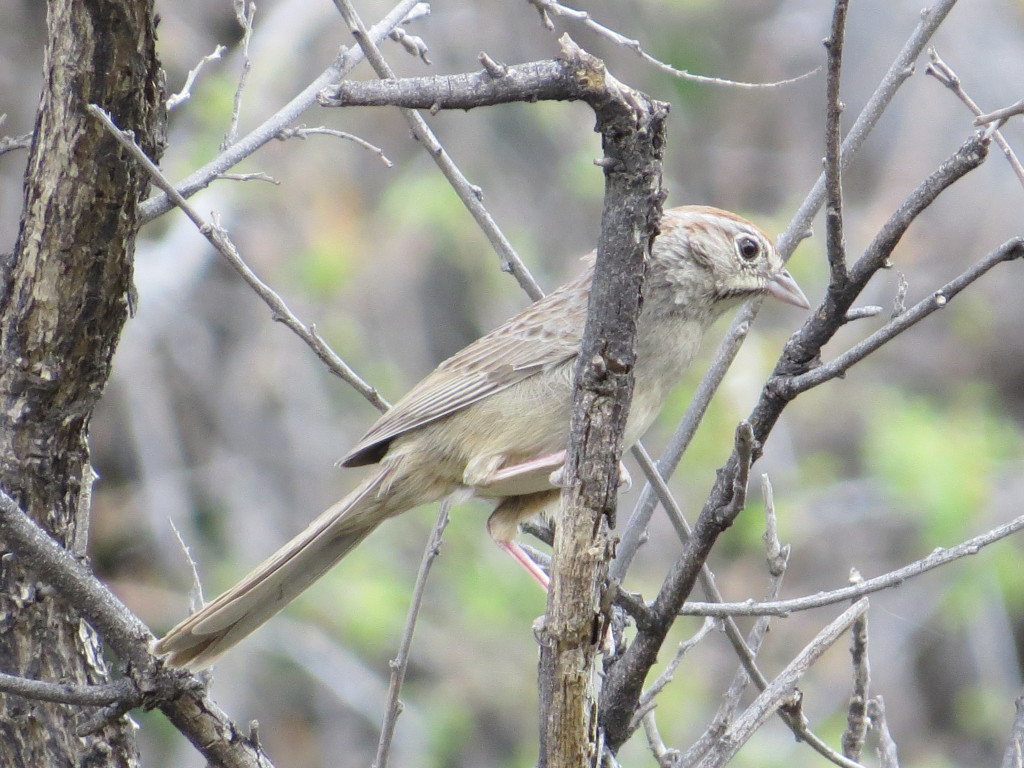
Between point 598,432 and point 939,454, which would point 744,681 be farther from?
point 939,454

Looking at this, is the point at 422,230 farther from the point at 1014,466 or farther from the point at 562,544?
the point at 562,544

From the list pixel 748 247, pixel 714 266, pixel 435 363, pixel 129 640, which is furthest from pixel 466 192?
pixel 435 363

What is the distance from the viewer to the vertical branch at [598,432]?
247 centimetres

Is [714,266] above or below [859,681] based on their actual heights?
above

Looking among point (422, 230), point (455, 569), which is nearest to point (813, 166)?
point (422, 230)

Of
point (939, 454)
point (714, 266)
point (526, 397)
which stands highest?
point (939, 454)

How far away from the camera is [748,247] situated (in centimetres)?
448

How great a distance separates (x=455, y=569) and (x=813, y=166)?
401 centimetres

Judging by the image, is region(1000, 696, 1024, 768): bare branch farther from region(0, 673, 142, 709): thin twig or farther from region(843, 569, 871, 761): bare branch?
region(0, 673, 142, 709): thin twig

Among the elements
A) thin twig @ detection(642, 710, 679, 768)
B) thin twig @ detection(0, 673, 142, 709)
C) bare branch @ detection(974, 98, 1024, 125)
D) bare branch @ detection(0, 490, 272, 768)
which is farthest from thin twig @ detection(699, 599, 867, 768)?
thin twig @ detection(0, 673, 142, 709)

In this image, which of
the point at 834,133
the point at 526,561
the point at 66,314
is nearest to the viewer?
the point at 834,133

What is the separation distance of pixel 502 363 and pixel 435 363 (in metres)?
3.53

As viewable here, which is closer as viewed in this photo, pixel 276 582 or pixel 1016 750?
pixel 1016 750

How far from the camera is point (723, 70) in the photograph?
31.8ft
